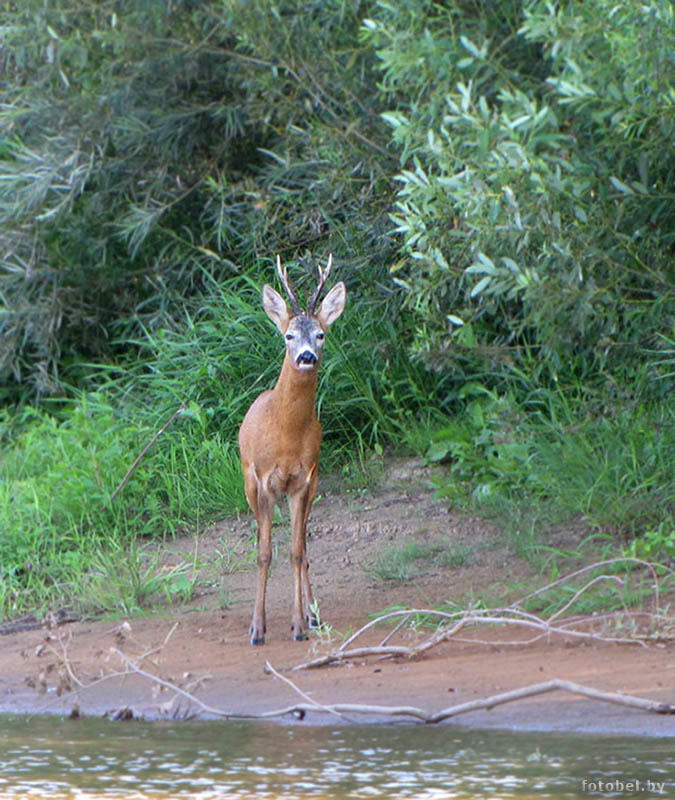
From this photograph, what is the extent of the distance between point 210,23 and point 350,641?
589 cm

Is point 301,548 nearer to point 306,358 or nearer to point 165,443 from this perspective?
point 306,358

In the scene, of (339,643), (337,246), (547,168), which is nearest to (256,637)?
(339,643)

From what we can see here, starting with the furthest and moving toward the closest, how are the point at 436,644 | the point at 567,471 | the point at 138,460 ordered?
the point at 138,460, the point at 567,471, the point at 436,644

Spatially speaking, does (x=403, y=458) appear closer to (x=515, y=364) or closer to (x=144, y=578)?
(x=515, y=364)

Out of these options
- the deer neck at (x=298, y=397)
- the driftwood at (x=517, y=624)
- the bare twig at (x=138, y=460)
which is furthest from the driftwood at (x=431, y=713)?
the bare twig at (x=138, y=460)

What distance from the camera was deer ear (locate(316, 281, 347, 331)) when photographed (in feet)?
25.0

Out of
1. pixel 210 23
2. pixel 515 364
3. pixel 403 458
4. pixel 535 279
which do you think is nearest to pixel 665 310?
pixel 535 279

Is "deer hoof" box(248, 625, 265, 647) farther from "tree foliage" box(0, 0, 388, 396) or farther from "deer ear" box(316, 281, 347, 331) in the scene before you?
"tree foliage" box(0, 0, 388, 396)

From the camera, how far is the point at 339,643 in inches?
275

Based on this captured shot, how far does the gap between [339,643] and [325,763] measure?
5.32 feet

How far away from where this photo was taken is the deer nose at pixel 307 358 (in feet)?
23.6

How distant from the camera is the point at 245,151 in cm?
1148

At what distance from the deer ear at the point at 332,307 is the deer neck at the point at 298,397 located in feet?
1.18

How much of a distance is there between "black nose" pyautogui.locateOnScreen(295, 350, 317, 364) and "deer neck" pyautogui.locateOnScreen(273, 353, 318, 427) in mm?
122
